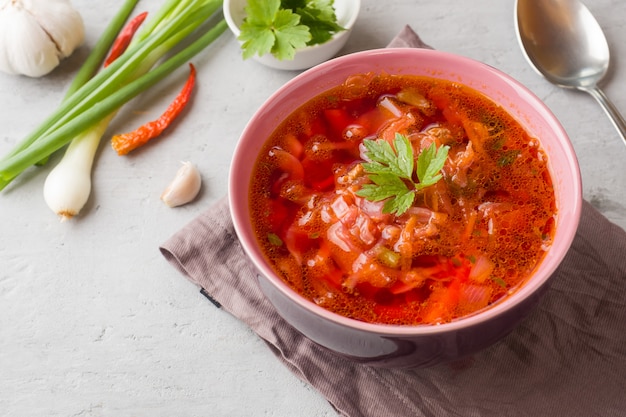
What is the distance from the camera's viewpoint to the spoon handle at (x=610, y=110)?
2.66 metres

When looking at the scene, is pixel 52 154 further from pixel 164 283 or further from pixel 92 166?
pixel 164 283

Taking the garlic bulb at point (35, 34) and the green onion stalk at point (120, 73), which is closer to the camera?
the green onion stalk at point (120, 73)

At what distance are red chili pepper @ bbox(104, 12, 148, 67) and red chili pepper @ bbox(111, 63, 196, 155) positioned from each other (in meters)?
0.40

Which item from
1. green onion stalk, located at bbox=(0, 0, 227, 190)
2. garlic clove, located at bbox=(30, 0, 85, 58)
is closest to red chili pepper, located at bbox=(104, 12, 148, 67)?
green onion stalk, located at bbox=(0, 0, 227, 190)

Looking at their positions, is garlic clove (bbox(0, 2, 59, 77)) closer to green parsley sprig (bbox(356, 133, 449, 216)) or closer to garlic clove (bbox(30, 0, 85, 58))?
garlic clove (bbox(30, 0, 85, 58))

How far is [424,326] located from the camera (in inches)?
70.2

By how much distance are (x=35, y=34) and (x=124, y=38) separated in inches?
14.8

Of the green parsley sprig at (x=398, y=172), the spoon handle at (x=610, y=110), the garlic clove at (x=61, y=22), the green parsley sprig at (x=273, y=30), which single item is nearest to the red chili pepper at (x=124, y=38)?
the garlic clove at (x=61, y=22)

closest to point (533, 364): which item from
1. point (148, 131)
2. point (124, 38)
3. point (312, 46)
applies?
point (312, 46)

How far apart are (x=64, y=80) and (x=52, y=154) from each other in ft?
1.26

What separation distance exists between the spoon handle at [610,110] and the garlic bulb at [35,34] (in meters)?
2.11

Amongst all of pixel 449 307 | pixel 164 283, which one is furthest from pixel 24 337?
pixel 449 307

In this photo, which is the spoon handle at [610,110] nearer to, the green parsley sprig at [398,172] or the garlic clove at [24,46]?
the green parsley sprig at [398,172]

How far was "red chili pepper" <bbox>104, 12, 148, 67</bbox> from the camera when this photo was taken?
10.3 feet
